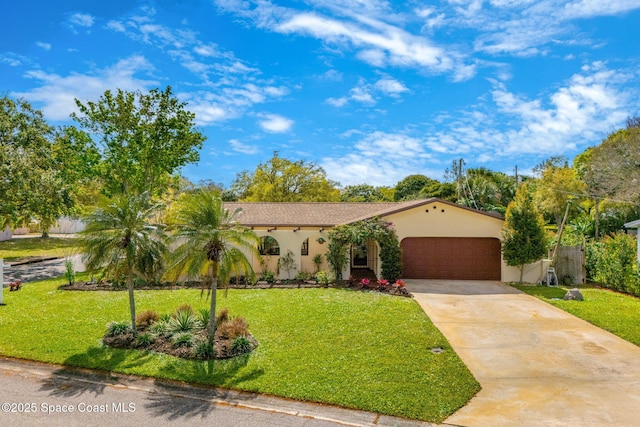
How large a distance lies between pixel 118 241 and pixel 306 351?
571cm

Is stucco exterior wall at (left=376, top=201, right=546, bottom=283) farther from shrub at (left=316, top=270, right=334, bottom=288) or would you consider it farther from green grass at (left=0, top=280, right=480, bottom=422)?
green grass at (left=0, top=280, right=480, bottom=422)

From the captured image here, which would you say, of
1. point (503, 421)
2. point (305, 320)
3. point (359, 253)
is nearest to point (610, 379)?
point (503, 421)

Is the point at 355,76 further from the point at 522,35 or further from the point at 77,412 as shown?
the point at 77,412

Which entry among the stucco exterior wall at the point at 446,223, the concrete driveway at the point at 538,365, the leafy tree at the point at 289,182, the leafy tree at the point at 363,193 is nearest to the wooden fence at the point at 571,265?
the stucco exterior wall at the point at 446,223

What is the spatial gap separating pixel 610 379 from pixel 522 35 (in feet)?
37.8

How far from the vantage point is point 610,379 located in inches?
336

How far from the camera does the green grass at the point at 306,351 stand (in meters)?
7.89

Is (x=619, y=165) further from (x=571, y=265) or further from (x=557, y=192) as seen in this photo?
(x=571, y=265)

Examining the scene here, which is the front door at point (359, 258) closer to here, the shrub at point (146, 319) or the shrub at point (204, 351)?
the shrub at point (146, 319)

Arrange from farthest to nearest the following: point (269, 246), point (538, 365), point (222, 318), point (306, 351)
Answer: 1. point (269, 246)
2. point (222, 318)
3. point (306, 351)
4. point (538, 365)

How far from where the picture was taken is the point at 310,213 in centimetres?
2347

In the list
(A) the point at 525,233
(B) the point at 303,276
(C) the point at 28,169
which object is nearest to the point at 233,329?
(B) the point at 303,276

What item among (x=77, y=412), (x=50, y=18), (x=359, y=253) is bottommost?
(x=77, y=412)

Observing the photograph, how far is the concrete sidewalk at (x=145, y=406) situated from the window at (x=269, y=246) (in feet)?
43.2
